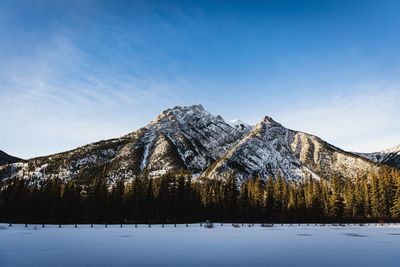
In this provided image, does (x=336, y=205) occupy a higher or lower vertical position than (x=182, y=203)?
lower

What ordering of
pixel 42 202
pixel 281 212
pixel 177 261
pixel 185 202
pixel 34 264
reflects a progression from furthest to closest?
1. pixel 281 212
2. pixel 185 202
3. pixel 42 202
4. pixel 177 261
5. pixel 34 264

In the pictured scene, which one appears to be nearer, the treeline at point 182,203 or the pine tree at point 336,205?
the treeline at point 182,203

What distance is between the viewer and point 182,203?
92.4 meters

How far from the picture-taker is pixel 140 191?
92.8m

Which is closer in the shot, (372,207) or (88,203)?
(88,203)

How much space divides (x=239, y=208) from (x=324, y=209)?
35.3 meters

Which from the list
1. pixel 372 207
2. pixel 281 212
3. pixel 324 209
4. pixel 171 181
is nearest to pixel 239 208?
pixel 281 212

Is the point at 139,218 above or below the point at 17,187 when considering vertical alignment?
below

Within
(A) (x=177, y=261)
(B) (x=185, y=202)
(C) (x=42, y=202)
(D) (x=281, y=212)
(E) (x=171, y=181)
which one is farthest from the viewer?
(D) (x=281, y=212)

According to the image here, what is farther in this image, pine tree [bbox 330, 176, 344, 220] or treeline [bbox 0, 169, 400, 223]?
pine tree [bbox 330, 176, 344, 220]

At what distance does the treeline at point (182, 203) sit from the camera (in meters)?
85.8

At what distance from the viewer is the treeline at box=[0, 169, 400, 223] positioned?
281ft

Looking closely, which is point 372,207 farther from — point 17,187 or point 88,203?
point 17,187

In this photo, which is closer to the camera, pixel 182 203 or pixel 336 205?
pixel 182 203
